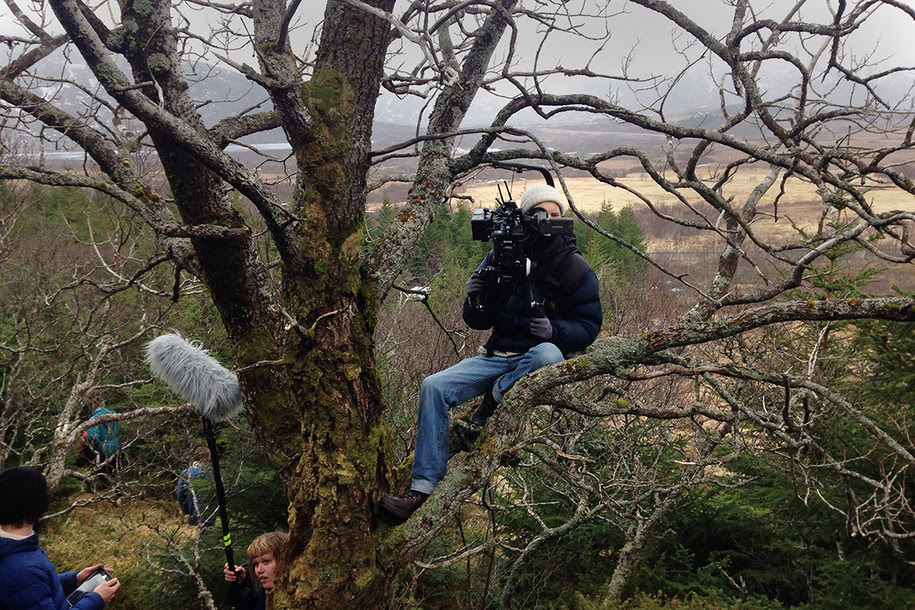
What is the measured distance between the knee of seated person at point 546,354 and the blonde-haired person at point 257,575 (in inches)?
66.7

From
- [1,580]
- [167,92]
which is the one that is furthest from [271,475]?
[167,92]

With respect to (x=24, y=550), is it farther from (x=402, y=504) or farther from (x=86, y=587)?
(x=402, y=504)

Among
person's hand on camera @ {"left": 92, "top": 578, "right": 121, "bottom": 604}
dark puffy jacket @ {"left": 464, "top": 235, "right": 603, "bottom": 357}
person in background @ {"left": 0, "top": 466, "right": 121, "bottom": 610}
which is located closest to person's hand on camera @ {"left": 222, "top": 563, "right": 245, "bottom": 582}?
person's hand on camera @ {"left": 92, "top": 578, "right": 121, "bottom": 604}

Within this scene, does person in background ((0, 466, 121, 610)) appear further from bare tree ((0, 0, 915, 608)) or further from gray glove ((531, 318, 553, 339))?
gray glove ((531, 318, 553, 339))

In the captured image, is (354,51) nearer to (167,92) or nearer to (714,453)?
(167,92)

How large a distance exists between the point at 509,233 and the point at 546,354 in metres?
0.60

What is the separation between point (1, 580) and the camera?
8.43 feet

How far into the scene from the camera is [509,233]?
292 cm

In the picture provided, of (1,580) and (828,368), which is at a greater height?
(1,580)

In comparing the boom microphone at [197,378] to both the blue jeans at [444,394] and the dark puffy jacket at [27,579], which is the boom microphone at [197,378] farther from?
the blue jeans at [444,394]

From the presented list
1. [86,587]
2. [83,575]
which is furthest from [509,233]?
[83,575]

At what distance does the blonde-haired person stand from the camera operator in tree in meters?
1.07

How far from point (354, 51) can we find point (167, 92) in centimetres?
87

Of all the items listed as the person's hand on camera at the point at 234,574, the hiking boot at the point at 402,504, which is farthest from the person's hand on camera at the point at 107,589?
the hiking boot at the point at 402,504
